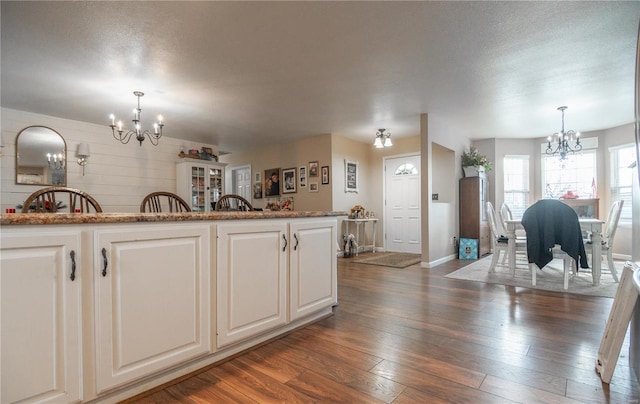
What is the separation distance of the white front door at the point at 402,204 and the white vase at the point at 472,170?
94 cm

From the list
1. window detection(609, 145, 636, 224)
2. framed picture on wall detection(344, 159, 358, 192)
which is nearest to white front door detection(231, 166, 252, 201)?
framed picture on wall detection(344, 159, 358, 192)

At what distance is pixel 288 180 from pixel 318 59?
161 inches

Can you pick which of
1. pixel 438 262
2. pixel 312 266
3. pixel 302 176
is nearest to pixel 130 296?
pixel 312 266

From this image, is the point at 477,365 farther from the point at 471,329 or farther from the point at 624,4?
the point at 624,4

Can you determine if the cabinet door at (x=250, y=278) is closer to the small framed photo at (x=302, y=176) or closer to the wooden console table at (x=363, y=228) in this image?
the wooden console table at (x=363, y=228)

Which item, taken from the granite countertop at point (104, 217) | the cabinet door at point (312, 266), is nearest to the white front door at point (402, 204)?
the cabinet door at point (312, 266)

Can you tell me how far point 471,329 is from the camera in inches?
92.5

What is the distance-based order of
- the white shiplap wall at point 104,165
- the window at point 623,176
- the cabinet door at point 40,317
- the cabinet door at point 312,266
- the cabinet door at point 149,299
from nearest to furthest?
the cabinet door at point 40,317 → the cabinet door at point 149,299 → the cabinet door at point 312,266 → the white shiplap wall at point 104,165 → the window at point 623,176

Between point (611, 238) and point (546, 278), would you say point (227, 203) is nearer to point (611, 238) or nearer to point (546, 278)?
point (546, 278)

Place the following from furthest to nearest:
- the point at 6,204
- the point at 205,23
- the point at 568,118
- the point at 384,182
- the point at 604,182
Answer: the point at 384,182
the point at 604,182
the point at 568,118
the point at 6,204
the point at 205,23

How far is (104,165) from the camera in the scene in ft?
17.1

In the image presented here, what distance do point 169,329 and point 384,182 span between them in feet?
19.5

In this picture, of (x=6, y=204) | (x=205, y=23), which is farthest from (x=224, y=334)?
(x=6, y=204)

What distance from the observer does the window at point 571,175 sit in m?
6.23
